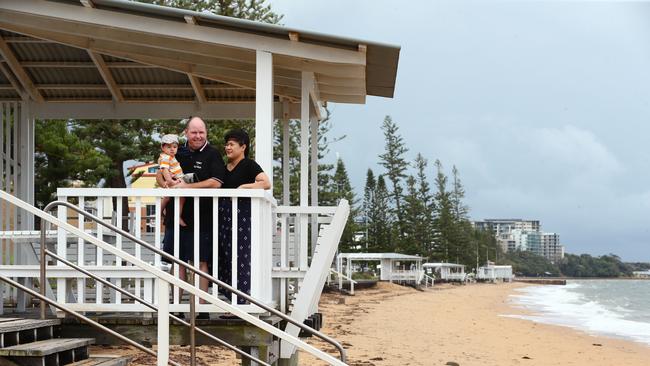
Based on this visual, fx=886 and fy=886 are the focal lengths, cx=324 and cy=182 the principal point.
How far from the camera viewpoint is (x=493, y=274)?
119m

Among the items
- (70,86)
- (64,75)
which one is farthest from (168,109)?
(64,75)

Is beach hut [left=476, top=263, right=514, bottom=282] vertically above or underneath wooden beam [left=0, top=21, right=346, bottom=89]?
underneath

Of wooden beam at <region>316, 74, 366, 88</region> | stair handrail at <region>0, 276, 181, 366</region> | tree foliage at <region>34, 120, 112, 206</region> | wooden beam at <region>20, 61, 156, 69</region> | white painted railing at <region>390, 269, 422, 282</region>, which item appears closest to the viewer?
stair handrail at <region>0, 276, 181, 366</region>

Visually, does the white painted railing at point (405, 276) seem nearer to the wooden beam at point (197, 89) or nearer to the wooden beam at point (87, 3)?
the wooden beam at point (197, 89)

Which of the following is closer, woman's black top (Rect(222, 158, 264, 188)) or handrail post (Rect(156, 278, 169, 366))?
handrail post (Rect(156, 278, 169, 366))

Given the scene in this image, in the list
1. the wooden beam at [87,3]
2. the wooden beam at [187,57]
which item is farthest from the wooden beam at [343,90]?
the wooden beam at [87,3]

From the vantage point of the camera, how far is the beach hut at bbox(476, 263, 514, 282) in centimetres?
11428

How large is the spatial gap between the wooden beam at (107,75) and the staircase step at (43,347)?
436 cm

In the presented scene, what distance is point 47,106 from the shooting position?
1043 cm

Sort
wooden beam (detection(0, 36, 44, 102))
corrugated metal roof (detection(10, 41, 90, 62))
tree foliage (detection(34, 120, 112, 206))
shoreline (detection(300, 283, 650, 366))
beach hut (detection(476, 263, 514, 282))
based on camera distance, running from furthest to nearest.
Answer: beach hut (detection(476, 263, 514, 282)) < tree foliage (detection(34, 120, 112, 206)) < shoreline (detection(300, 283, 650, 366)) < corrugated metal roof (detection(10, 41, 90, 62)) < wooden beam (detection(0, 36, 44, 102))

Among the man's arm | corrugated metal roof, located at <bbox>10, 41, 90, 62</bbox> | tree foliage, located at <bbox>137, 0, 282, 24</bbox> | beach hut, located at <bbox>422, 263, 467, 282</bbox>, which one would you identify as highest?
tree foliage, located at <bbox>137, 0, 282, 24</bbox>

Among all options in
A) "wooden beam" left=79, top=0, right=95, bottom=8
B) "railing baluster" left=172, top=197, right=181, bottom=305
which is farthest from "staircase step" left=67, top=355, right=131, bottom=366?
"wooden beam" left=79, top=0, right=95, bottom=8

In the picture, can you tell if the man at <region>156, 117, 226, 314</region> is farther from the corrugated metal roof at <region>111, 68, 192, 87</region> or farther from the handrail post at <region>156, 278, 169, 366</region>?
the corrugated metal roof at <region>111, 68, 192, 87</region>

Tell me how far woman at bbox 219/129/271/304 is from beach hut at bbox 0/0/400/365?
0.09 meters
